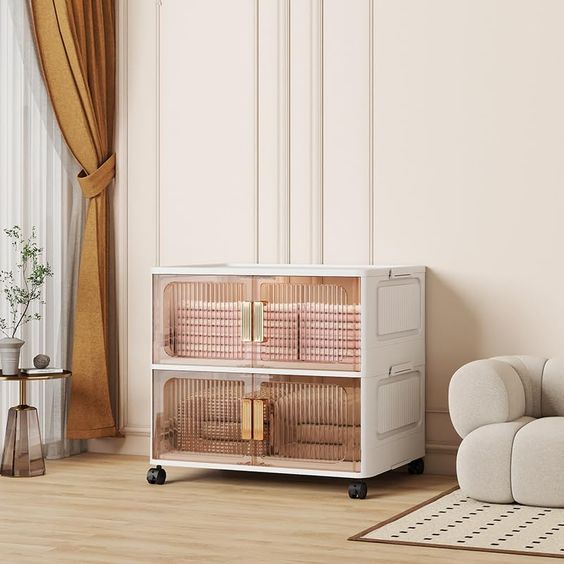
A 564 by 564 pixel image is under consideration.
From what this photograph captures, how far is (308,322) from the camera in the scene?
524 cm

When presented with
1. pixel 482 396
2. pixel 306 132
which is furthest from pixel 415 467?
pixel 306 132

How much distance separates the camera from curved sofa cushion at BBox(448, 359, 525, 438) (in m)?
4.97

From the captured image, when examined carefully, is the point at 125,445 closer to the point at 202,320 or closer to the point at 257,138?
the point at 202,320

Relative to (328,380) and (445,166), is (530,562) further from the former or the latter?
(445,166)

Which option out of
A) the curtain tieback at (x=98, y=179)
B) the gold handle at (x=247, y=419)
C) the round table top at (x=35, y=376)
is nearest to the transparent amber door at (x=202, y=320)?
the gold handle at (x=247, y=419)

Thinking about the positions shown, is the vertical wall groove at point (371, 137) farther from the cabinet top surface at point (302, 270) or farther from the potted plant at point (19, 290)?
the potted plant at point (19, 290)

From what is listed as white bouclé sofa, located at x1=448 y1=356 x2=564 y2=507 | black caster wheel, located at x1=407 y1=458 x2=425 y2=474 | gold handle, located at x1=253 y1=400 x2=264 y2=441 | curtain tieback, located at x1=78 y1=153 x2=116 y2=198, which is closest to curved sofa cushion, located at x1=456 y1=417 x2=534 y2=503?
white bouclé sofa, located at x1=448 y1=356 x2=564 y2=507

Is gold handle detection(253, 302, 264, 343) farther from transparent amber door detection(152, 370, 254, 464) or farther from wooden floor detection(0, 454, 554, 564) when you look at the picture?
wooden floor detection(0, 454, 554, 564)

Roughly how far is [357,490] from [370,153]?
5.46 feet

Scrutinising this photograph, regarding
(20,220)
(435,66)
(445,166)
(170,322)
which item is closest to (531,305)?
(445,166)

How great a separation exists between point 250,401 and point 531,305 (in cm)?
136

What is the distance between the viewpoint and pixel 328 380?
5.22m

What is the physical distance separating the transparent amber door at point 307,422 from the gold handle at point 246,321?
7.4 inches

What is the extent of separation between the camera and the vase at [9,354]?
216 inches
